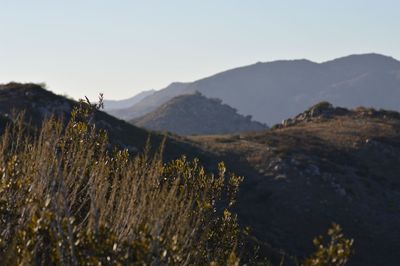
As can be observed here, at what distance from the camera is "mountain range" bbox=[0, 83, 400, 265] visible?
5003 centimetres

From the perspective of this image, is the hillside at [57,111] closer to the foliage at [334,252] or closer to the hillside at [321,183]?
the hillside at [321,183]

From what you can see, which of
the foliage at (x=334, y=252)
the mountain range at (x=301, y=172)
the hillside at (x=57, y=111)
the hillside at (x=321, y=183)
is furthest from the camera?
the hillside at (x=57, y=111)

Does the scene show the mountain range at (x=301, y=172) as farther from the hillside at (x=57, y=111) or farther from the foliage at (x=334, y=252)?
the foliage at (x=334, y=252)

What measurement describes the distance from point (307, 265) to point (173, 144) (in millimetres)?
61051

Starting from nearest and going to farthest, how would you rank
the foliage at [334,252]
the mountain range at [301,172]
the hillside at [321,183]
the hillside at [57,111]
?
the foliage at [334,252]
the mountain range at [301,172]
the hillside at [321,183]
the hillside at [57,111]

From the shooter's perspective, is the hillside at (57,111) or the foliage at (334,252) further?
the hillside at (57,111)

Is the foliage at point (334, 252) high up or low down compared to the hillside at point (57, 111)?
down

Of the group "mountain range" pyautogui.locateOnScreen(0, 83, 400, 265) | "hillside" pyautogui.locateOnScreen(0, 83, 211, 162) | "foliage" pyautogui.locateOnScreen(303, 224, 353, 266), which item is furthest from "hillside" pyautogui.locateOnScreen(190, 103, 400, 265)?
"foliage" pyautogui.locateOnScreen(303, 224, 353, 266)

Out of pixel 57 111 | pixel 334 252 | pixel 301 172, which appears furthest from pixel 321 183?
pixel 334 252

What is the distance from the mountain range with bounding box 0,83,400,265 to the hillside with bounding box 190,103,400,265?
10cm

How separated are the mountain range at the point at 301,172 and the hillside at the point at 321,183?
10 centimetres

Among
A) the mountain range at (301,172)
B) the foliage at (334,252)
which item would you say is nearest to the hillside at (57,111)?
the mountain range at (301,172)

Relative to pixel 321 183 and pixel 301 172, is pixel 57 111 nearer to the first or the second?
pixel 301 172

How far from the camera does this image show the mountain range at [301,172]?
164 feet
